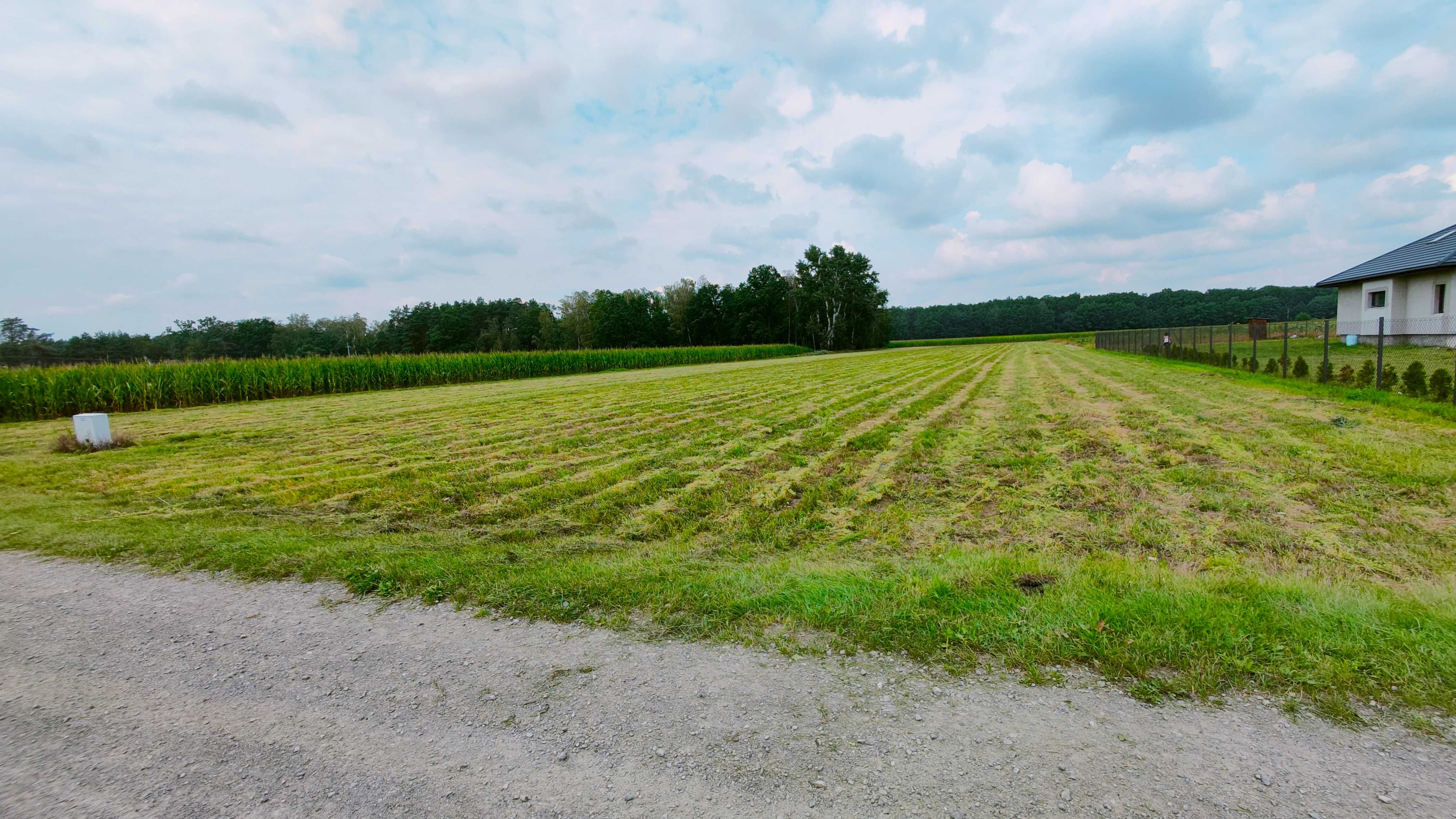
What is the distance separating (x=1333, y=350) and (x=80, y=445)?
34.9 m

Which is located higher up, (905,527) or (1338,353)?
(1338,353)

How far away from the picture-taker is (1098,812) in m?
1.88

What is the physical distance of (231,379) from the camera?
20547 millimetres

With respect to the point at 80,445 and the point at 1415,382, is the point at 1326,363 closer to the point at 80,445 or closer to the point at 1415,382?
the point at 1415,382

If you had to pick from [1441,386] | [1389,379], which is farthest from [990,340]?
[1441,386]

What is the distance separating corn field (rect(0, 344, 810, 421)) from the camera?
1633 centimetres

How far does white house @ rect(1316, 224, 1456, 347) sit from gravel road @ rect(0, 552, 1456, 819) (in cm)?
2419

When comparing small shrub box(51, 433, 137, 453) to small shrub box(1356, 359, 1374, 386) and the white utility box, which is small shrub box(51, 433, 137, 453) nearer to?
the white utility box

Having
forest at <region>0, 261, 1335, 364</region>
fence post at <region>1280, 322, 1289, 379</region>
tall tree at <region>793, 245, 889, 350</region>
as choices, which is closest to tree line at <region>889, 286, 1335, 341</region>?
forest at <region>0, 261, 1335, 364</region>

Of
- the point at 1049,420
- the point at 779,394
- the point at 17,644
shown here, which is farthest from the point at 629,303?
the point at 17,644

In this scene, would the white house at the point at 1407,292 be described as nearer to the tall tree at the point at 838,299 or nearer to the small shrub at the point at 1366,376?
the small shrub at the point at 1366,376

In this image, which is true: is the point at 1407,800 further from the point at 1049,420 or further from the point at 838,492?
the point at 1049,420

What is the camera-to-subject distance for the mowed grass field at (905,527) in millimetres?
2906

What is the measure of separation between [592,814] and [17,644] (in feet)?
12.7
